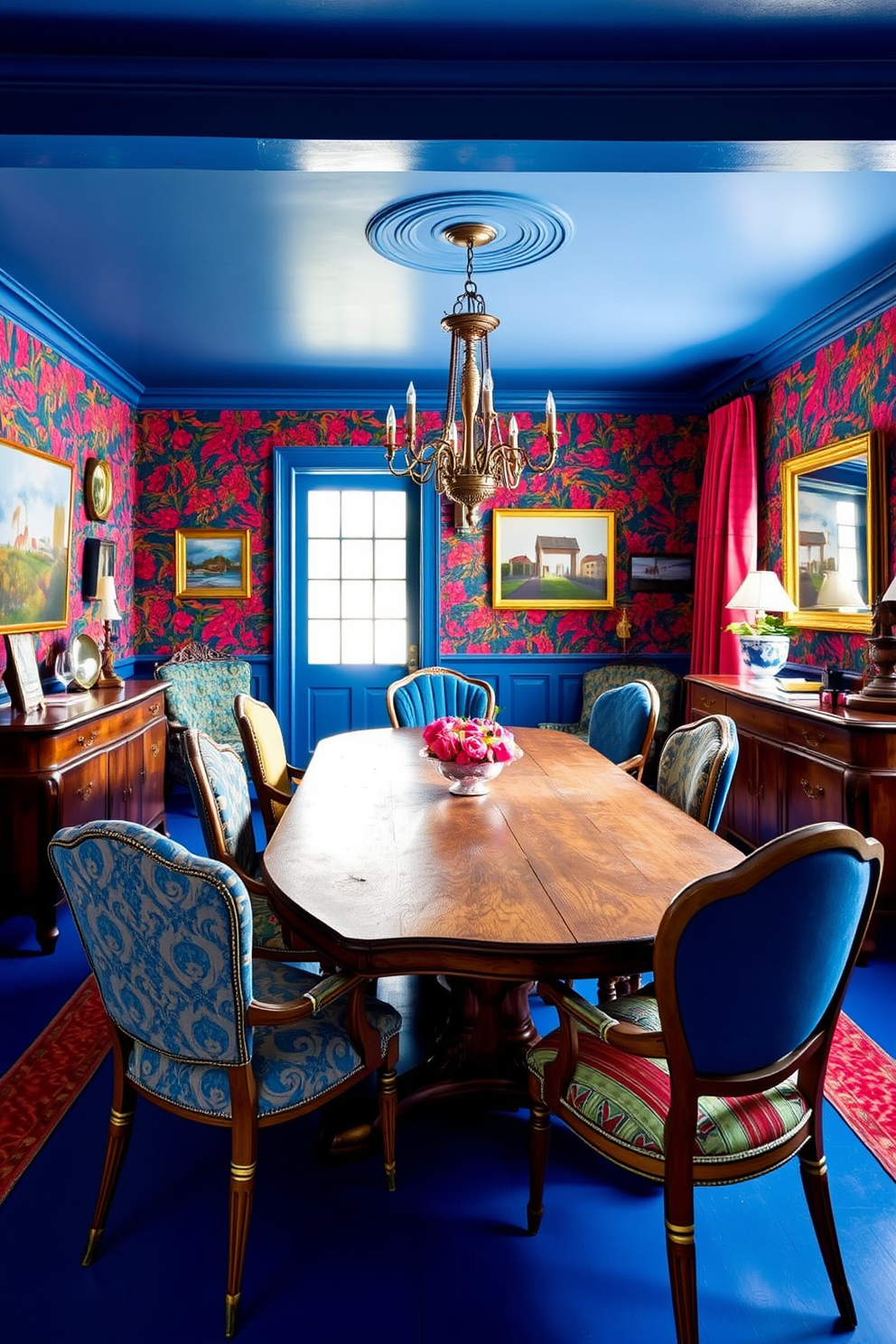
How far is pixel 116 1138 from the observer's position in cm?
196

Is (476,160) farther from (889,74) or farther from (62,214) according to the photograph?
(62,214)

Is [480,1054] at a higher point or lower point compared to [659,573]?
lower

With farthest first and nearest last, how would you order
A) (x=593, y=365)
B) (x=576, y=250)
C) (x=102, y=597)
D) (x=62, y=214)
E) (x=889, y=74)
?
(x=593, y=365)
(x=102, y=597)
(x=576, y=250)
(x=62, y=214)
(x=889, y=74)

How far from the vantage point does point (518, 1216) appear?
6.78 feet

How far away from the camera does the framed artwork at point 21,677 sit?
383 centimetres

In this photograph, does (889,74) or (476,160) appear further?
(476,160)

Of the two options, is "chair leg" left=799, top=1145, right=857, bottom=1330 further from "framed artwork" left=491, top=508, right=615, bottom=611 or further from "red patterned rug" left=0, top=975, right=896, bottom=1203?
"framed artwork" left=491, top=508, right=615, bottom=611

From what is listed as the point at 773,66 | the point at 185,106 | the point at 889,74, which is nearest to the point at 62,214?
the point at 185,106

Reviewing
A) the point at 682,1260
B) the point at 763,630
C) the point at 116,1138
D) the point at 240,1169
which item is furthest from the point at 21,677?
the point at 763,630

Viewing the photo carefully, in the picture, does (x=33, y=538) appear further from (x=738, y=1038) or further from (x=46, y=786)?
(x=738, y=1038)

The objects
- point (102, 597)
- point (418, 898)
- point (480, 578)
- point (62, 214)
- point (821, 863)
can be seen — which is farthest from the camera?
point (480, 578)

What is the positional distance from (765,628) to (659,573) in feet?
5.88

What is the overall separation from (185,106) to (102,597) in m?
3.17

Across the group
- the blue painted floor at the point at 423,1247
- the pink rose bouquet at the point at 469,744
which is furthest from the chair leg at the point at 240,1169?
the pink rose bouquet at the point at 469,744
